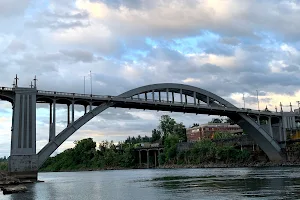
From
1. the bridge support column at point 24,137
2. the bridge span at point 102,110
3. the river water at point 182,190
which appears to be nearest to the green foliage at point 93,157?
the bridge span at point 102,110

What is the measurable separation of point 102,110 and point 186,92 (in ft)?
73.8

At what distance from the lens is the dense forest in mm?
113644

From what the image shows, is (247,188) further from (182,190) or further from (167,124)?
(167,124)

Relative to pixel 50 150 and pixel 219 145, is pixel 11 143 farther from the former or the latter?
pixel 219 145

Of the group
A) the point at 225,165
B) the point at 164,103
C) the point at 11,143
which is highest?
the point at 164,103

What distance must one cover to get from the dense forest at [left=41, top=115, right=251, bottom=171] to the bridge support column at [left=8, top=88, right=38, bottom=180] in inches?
2544

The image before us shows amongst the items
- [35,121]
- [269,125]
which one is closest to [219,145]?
[269,125]

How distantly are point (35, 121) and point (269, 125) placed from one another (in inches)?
2247

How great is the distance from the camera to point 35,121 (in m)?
53.0

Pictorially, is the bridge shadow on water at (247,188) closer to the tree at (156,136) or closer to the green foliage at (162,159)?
the green foliage at (162,159)

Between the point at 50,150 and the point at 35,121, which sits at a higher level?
the point at 35,121

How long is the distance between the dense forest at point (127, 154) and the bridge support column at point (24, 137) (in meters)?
64.6

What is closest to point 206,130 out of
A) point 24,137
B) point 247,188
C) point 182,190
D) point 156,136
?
point 156,136

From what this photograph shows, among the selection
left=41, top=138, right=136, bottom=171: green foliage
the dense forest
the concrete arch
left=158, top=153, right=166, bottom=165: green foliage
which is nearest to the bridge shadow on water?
the concrete arch
